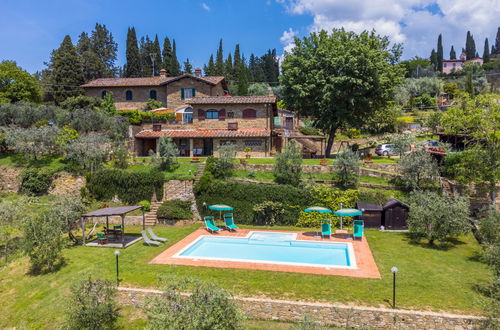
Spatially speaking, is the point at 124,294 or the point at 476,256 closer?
the point at 124,294

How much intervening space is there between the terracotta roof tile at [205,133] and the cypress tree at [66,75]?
2287cm

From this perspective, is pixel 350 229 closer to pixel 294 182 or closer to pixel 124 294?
pixel 294 182

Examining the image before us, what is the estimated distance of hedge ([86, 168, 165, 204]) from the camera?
25.1m

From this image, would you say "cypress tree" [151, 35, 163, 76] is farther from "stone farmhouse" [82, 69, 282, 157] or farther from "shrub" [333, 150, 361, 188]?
"shrub" [333, 150, 361, 188]

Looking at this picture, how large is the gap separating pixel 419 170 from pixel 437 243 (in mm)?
5855

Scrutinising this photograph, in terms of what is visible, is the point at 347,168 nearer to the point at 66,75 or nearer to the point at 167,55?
the point at 66,75

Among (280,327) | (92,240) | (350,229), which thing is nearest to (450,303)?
(280,327)

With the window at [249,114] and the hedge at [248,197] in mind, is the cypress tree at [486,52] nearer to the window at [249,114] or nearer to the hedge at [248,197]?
the window at [249,114]

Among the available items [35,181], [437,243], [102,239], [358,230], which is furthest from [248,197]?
[35,181]

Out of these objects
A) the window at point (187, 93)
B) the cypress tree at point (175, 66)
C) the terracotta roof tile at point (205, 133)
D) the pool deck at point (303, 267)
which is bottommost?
the pool deck at point (303, 267)

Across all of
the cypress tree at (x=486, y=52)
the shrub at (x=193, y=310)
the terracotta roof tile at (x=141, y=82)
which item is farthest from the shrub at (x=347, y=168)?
the cypress tree at (x=486, y=52)

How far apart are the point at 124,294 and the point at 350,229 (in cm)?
1418

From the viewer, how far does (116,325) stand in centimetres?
1206

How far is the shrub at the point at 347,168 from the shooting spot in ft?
77.1
